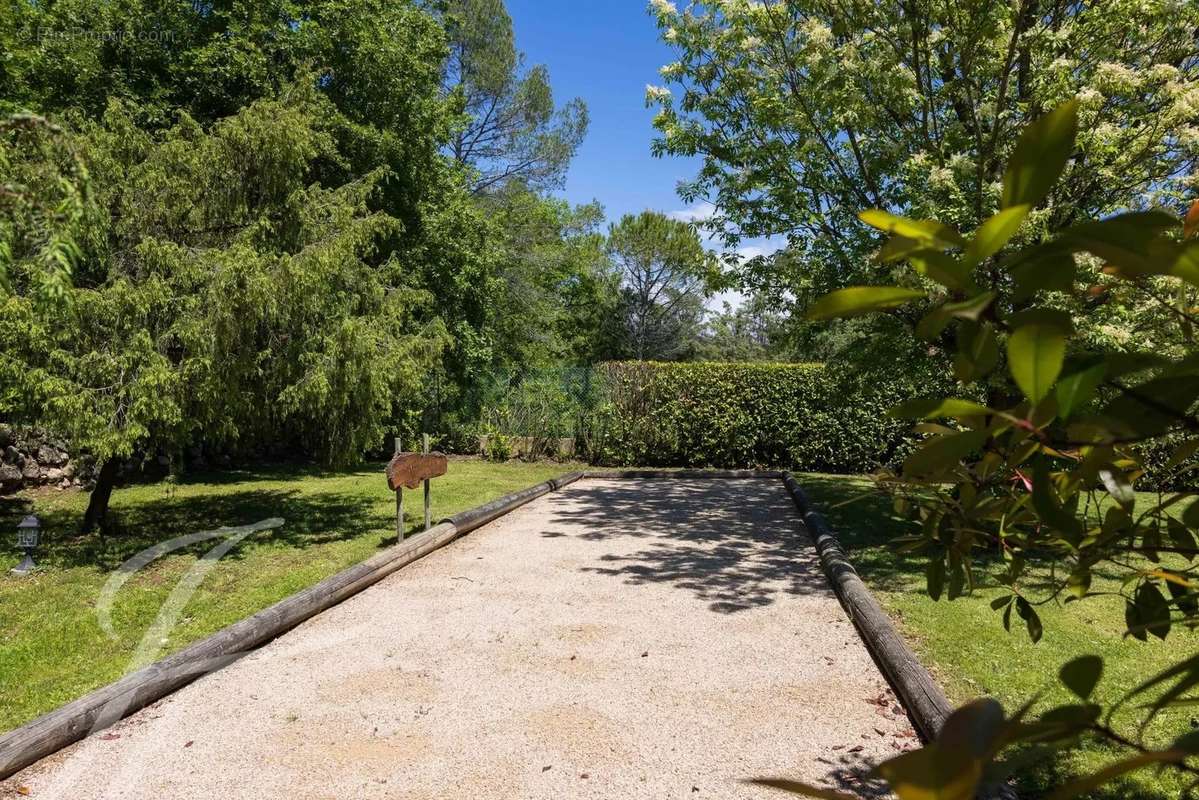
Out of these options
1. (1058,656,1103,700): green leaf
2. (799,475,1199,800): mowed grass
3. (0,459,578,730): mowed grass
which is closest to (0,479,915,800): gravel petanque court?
(799,475,1199,800): mowed grass

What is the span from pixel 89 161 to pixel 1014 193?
22.3ft

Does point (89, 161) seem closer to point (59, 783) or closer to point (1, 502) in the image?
point (59, 783)

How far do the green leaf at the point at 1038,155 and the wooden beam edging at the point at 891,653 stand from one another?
1.65 m

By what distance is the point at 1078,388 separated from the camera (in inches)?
20.5

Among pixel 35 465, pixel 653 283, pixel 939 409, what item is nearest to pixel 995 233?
pixel 939 409

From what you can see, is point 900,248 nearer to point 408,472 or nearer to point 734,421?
point 408,472

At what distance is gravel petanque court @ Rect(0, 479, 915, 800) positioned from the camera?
2793mm

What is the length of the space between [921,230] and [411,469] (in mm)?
6430

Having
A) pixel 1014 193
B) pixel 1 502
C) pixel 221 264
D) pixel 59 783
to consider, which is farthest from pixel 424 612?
pixel 1 502

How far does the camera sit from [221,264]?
5828mm

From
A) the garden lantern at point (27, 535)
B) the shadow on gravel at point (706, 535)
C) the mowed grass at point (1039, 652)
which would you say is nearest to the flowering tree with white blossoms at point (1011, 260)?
the mowed grass at point (1039, 652)

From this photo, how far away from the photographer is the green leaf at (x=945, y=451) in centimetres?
54

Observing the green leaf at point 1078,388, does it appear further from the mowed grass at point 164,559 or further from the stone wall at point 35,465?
the stone wall at point 35,465

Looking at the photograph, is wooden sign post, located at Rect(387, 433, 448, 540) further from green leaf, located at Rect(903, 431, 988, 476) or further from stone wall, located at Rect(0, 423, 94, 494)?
green leaf, located at Rect(903, 431, 988, 476)
